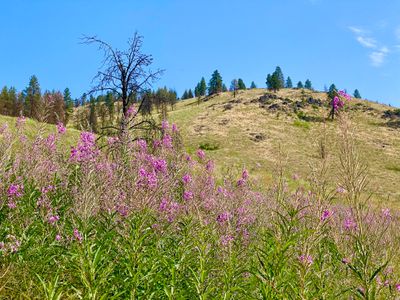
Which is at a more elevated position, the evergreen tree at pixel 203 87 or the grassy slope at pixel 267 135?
the evergreen tree at pixel 203 87

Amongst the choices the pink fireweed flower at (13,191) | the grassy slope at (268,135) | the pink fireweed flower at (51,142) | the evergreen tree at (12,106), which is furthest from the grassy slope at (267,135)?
the pink fireweed flower at (13,191)

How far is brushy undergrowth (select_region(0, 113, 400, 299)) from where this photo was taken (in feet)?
10.0

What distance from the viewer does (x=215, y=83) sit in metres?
146

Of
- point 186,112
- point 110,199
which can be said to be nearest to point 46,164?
point 110,199

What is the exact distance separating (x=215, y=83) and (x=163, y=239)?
143406 millimetres

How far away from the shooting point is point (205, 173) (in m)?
8.62

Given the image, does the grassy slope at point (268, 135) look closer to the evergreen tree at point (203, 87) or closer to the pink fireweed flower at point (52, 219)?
the evergreen tree at point (203, 87)

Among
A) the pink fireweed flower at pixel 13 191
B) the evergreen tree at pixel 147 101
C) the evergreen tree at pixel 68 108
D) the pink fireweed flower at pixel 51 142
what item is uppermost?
the evergreen tree at pixel 68 108

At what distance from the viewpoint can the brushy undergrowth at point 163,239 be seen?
306 cm

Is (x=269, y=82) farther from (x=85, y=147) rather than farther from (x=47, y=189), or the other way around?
(x=47, y=189)

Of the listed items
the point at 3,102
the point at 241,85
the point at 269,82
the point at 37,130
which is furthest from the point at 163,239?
the point at 241,85

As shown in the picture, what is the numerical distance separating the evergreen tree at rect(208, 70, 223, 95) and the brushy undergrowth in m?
140

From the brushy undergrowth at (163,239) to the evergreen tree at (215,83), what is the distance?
13994 centimetres

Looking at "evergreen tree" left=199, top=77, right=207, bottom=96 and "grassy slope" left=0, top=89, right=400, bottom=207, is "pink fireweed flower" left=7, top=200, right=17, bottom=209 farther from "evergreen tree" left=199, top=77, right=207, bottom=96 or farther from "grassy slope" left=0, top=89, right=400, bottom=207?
"evergreen tree" left=199, top=77, right=207, bottom=96
